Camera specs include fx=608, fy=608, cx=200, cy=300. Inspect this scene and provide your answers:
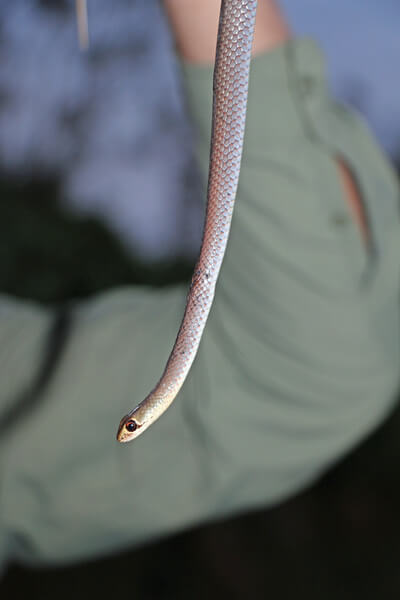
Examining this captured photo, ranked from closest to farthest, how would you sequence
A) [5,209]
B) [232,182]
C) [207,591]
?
1. [232,182]
2. [5,209]
3. [207,591]

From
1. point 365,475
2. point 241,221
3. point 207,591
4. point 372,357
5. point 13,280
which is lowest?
point 207,591

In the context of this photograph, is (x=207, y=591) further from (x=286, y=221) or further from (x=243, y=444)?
(x=286, y=221)

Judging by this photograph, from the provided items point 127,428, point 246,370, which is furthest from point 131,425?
point 246,370

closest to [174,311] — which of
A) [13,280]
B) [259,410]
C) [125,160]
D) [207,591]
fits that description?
[259,410]

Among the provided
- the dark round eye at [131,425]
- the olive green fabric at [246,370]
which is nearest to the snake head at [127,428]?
the dark round eye at [131,425]

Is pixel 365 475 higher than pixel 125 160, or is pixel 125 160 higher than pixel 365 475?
pixel 125 160

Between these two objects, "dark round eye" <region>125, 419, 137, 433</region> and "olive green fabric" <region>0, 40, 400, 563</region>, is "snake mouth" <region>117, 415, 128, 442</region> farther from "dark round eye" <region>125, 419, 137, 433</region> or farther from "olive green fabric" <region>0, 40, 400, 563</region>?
"olive green fabric" <region>0, 40, 400, 563</region>

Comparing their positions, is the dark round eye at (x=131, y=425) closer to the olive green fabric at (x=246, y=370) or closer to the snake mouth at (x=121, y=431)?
the snake mouth at (x=121, y=431)
